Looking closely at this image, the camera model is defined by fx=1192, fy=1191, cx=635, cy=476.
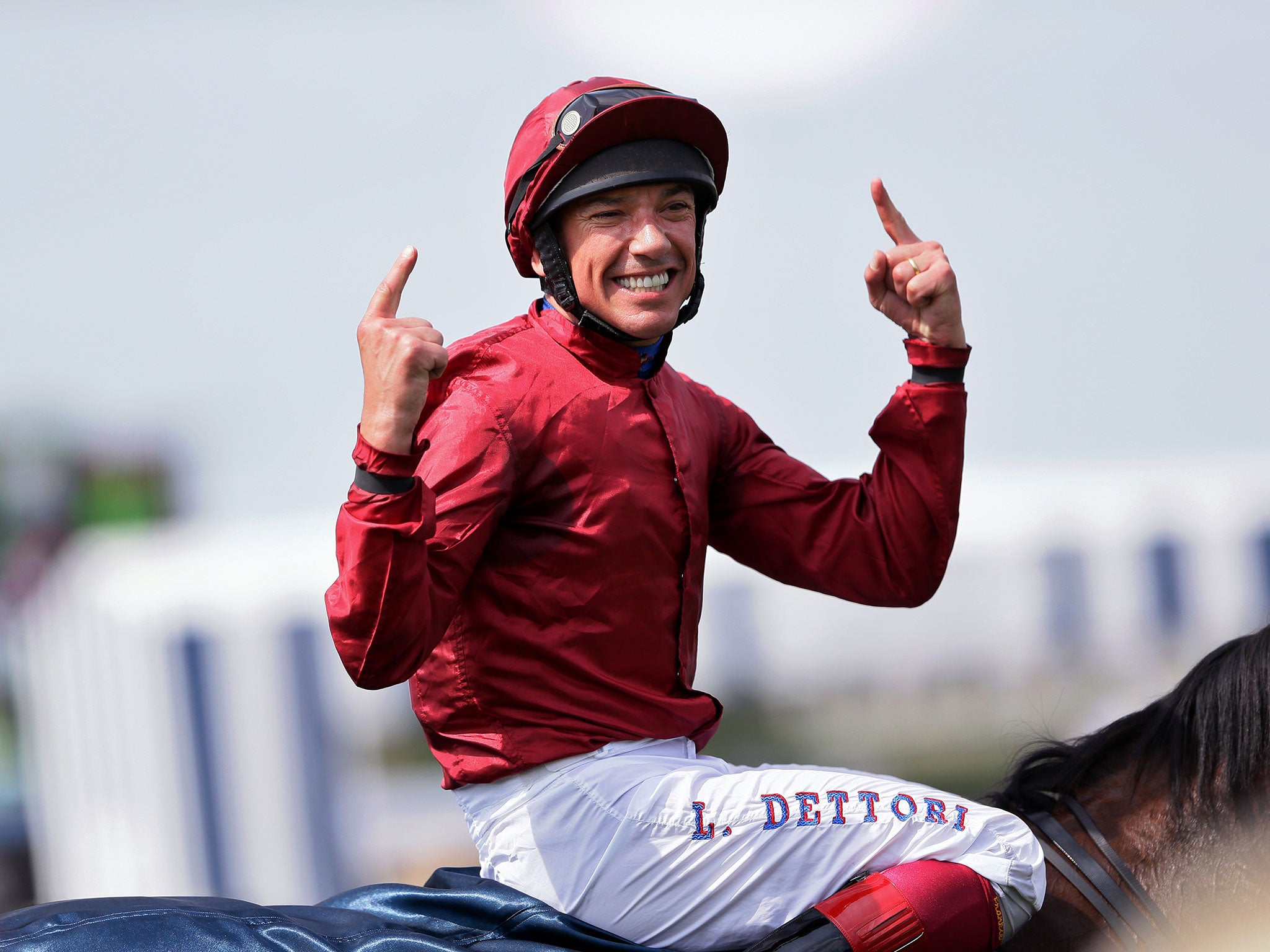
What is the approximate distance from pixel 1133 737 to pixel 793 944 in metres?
0.81

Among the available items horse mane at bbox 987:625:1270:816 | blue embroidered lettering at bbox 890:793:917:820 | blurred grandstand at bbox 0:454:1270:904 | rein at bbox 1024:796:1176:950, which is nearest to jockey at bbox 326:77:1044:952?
blue embroidered lettering at bbox 890:793:917:820

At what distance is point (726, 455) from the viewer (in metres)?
2.53

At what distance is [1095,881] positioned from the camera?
198 centimetres

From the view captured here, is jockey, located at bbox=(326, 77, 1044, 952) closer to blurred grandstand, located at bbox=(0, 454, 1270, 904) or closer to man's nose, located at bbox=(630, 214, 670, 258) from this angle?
man's nose, located at bbox=(630, 214, 670, 258)

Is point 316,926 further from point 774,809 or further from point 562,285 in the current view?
point 562,285

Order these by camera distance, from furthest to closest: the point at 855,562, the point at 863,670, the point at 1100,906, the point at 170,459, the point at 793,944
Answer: the point at 170,459, the point at 863,670, the point at 855,562, the point at 1100,906, the point at 793,944

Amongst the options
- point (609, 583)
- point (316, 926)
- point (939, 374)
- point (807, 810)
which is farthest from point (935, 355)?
point (316, 926)

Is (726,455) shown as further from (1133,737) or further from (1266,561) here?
(1266,561)

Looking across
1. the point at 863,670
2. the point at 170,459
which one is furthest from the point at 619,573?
the point at 170,459

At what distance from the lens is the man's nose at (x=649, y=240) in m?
2.12

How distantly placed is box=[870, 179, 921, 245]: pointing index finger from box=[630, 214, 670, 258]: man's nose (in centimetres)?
49

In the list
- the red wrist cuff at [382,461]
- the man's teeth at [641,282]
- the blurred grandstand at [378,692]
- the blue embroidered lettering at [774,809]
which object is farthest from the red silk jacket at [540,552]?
the blurred grandstand at [378,692]

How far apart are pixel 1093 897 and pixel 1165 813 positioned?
0.70 feet

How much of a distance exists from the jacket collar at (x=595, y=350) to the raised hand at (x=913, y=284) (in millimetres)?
511
